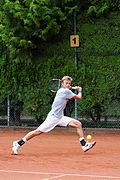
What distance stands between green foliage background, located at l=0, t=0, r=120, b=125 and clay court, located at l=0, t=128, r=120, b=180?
2442mm

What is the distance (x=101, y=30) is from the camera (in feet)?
47.9

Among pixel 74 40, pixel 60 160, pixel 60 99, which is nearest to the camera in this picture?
pixel 60 160

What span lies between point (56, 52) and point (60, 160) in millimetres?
7650

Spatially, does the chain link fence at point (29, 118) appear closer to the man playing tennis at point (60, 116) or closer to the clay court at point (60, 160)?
the clay court at point (60, 160)

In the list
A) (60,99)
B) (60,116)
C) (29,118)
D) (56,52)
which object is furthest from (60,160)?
(56,52)

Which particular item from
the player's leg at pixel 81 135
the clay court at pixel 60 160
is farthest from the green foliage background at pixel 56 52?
the player's leg at pixel 81 135

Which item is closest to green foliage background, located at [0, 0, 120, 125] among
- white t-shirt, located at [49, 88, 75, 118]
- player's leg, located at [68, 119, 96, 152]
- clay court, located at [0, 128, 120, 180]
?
clay court, located at [0, 128, 120, 180]

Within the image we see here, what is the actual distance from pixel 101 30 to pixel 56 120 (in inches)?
247

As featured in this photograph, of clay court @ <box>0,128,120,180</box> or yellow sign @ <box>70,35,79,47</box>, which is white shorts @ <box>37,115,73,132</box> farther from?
yellow sign @ <box>70,35,79,47</box>

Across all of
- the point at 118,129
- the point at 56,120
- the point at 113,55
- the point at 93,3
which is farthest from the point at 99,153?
the point at 93,3

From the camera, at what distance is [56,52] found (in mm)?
15148

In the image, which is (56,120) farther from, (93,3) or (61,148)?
(93,3)

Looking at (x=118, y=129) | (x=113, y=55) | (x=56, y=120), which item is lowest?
(x=118, y=129)

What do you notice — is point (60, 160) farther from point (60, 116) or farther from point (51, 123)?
point (60, 116)
